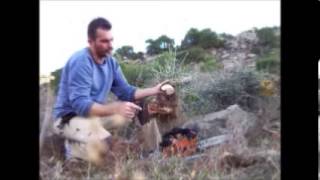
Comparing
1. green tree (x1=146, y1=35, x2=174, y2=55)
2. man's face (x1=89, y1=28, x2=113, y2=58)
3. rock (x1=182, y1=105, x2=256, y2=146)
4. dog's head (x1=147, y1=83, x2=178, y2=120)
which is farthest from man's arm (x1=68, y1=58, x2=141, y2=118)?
rock (x1=182, y1=105, x2=256, y2=146)

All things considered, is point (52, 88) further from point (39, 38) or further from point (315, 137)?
point (315, 137)

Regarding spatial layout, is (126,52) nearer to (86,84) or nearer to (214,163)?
(86,84)

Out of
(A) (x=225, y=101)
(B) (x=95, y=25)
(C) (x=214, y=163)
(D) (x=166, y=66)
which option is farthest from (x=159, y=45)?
(C) (x=214, y=163)

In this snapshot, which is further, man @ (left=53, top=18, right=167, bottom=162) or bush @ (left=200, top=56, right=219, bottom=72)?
bush @ (left=200, top=56, right=219, bottom=72)

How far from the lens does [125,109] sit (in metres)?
3.41

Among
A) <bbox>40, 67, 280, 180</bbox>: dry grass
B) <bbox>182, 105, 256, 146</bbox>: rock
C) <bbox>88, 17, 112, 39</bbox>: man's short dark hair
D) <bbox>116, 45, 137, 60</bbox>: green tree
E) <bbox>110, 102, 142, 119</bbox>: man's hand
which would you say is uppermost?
<bbox>88, 17, 112, 39</bbox>: man's short dark hair

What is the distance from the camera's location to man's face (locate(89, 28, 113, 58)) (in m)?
3.38

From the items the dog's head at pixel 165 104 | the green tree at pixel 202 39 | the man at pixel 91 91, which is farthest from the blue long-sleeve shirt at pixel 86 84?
the green tree at pixel 202 39

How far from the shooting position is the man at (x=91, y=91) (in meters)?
3.35

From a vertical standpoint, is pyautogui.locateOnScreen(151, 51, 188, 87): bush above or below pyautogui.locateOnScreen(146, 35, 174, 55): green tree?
below

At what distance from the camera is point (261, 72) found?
3.46 meters

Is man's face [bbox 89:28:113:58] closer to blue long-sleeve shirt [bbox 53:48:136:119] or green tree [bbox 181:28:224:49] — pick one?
blue long-sleeve shirt [bbox 53:48:136:119]
